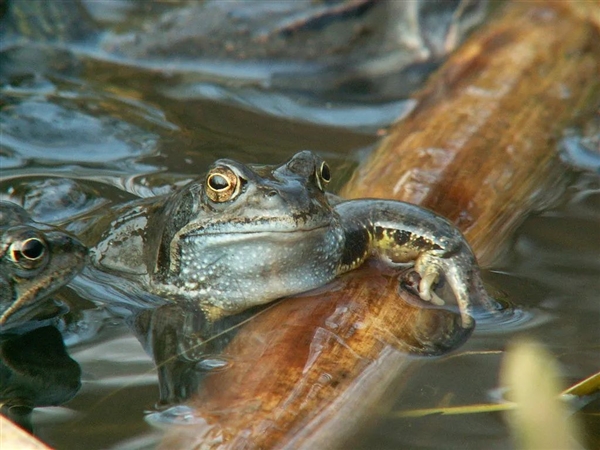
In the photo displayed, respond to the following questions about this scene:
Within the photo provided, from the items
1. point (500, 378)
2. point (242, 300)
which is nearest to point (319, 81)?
point (242, 300)

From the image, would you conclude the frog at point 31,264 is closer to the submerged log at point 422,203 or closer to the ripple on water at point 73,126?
the submerged log at point 422,203

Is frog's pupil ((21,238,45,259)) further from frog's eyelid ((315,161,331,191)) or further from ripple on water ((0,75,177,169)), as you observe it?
ripple on water ((0,75,177,169))

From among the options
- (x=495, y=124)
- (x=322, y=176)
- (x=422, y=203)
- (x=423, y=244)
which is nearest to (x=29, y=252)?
(x=322, y=176)

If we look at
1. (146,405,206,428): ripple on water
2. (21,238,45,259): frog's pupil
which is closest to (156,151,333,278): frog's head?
(21,238,45,259): frog's pupil

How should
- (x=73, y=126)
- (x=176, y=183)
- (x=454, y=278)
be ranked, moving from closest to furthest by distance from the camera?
(x=454, y=278) → (x=176, y=183) → (x=73, y=126)

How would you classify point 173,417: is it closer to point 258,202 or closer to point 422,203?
point 258,202

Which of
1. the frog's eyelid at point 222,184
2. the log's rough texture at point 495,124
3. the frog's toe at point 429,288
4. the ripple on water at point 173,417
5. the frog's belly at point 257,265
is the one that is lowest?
the ripple on water at point 173,417

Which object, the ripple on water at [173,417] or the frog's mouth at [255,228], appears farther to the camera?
the frog's mouth at [255,228]

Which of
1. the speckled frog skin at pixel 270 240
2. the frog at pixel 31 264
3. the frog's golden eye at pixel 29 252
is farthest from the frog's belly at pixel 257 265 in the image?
the frog's golden eye at pixel 29 252
